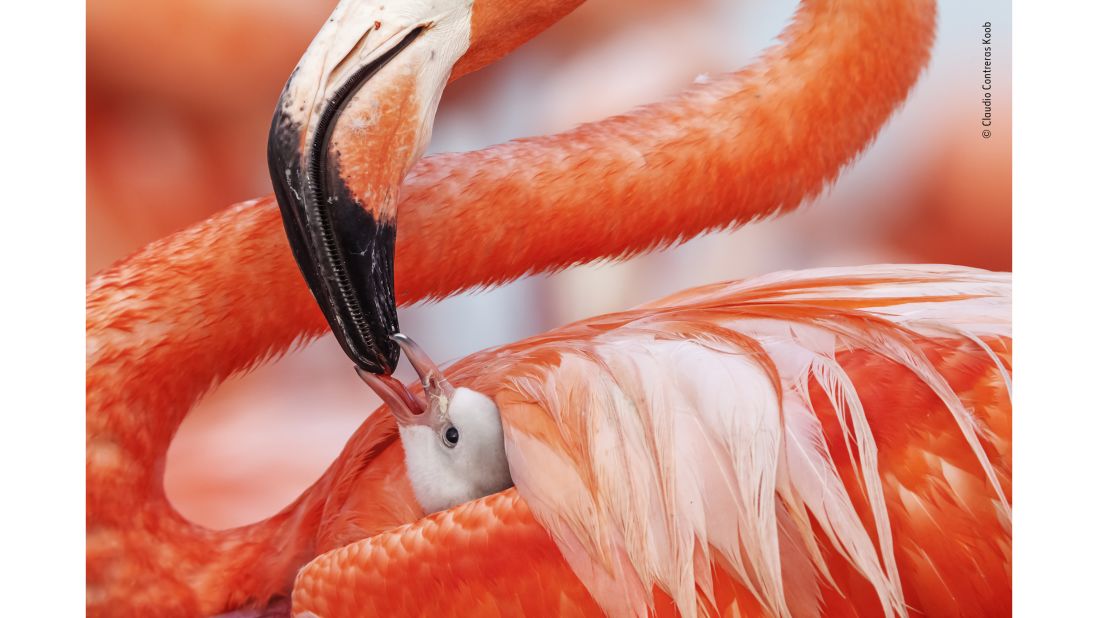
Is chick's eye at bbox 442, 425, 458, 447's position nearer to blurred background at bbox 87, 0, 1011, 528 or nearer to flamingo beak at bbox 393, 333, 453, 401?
flamingo beak at bbox 393, 333, 453, 401

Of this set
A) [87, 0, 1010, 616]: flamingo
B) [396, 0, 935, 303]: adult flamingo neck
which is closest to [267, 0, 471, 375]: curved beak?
[87, 0, 1010, 616]: flamingo

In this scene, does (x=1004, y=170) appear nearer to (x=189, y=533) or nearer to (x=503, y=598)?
(x=503, y=598)

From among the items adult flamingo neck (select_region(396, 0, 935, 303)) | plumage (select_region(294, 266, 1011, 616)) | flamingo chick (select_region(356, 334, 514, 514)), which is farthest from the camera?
adult flamingo neck (select_region(396, 0, 935, 303))

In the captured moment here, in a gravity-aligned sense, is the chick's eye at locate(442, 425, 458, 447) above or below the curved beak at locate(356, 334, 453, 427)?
below

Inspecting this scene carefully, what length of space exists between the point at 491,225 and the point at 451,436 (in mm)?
285

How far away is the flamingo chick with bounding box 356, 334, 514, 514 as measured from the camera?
924mm

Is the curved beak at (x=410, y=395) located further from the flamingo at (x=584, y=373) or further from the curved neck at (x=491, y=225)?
the curved neck at (x=491, y=225)

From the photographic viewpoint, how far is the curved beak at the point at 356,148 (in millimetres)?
879

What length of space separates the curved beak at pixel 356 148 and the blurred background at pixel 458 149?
0.62ft

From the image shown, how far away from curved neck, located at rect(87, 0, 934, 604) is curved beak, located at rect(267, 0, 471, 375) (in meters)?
0.15

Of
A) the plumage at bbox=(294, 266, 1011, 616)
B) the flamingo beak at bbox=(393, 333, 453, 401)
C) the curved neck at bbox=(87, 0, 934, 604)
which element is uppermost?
the curved neck at bbox=(87, 0, 934, 604)

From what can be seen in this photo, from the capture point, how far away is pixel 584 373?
0.92m

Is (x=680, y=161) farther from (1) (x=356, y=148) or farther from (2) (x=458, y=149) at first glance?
(1) (x=356, y=148)

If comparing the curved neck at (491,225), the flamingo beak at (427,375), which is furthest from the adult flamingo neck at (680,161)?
the flamingo beak at (427,375)
